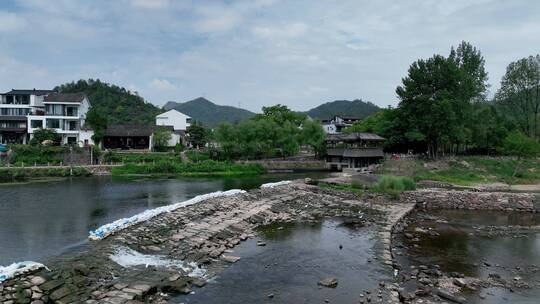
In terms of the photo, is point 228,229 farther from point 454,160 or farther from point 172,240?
point 454,160

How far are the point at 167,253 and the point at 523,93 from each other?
6362 centimetres

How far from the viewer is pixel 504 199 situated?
121ft

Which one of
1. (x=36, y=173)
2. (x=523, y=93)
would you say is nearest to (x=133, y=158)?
(x=36, y=173)

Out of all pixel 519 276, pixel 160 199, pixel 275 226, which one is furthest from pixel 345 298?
pixel 160 199

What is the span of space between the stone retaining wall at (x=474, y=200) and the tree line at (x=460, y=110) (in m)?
17.2

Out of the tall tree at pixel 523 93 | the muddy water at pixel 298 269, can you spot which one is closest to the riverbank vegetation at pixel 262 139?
the tall tree at pixel 523 93

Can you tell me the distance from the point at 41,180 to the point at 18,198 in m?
14.2

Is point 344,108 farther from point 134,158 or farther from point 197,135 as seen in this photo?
point 134,158

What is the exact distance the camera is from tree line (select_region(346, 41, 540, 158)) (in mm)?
54534

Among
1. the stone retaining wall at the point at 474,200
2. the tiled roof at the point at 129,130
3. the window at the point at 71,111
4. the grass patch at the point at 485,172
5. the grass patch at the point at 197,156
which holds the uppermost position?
the window at the point at 71,111

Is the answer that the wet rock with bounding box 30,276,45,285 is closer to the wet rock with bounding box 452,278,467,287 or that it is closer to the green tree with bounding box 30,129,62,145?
the wet rock with bounding box 452,278,467,287

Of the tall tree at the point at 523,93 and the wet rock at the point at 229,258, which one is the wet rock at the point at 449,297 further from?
the tall tree at the point at 523,93

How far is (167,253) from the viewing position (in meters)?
19.7

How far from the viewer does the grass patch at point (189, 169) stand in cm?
5678
